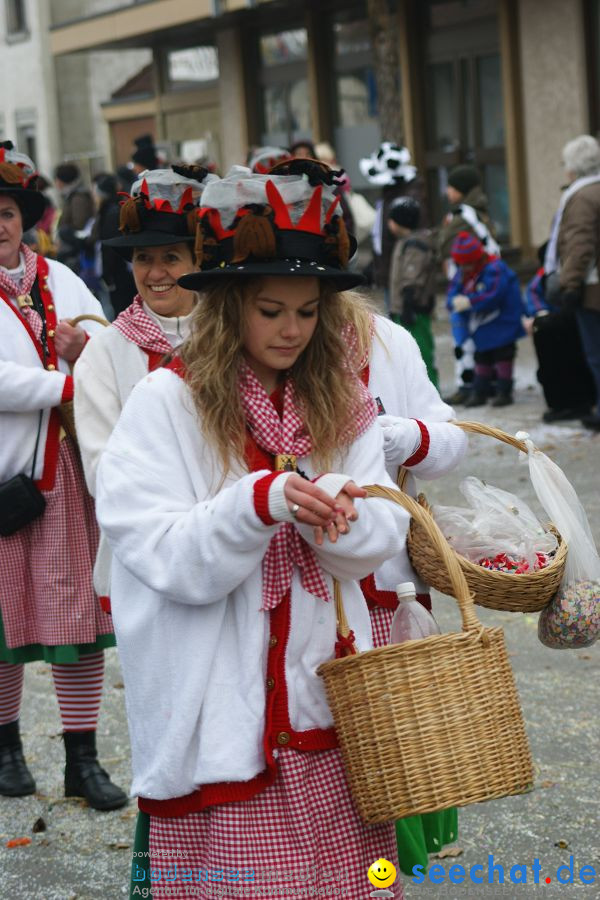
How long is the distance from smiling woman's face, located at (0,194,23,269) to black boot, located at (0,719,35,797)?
1.52 metres

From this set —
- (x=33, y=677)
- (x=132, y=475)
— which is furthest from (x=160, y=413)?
(x=33, y=677)

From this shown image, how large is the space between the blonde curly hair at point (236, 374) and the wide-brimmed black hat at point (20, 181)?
6.31 feet

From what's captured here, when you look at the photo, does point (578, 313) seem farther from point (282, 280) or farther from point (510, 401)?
point (282, 280)

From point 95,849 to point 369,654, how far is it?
206 cm

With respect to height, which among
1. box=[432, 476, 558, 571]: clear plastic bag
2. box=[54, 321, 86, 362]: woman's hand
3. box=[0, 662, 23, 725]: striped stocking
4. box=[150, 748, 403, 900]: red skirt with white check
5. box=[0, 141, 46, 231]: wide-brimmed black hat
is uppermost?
box=[0, 141, 46, 231]: wide-brimmed black hat

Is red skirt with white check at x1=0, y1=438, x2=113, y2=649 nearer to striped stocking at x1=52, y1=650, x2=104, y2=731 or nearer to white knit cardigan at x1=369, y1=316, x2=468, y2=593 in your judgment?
striped stocking at x1=52, y1=650, x2=104, y2=731

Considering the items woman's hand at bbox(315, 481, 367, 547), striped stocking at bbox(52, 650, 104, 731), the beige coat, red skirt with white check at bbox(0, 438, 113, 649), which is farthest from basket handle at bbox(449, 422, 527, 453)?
the beige coat

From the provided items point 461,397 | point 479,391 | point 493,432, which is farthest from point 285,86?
point 493,432

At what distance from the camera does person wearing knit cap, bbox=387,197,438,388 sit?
10992 millimetres

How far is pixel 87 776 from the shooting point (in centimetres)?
467

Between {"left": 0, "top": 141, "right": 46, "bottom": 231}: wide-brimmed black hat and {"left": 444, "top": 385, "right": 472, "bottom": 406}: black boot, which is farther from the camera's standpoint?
{"left": 444, "top": 385, "right": 472, "bottom": 406}: black boot

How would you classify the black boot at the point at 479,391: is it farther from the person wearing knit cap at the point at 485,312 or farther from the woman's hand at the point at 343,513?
the woman's hand at the point at 343,513

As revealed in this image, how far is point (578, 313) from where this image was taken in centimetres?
984

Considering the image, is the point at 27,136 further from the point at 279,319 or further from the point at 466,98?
the point at 279,319
